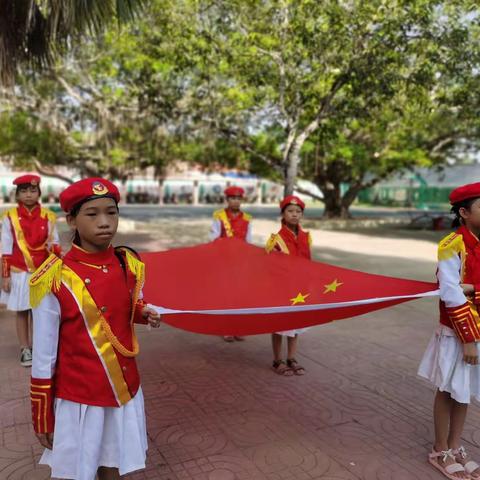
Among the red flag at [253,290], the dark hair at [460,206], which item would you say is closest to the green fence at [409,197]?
the red flag at [253,290]

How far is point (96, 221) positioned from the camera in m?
2.22

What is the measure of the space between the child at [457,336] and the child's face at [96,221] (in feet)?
5.96

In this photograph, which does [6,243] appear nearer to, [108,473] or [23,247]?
[23,247]

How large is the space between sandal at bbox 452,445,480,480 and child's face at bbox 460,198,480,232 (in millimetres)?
1375

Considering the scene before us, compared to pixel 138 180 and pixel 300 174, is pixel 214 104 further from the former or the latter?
pixel 138 180

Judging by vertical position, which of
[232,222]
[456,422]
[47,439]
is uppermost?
[232,222]

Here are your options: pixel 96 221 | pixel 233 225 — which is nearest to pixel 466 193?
pixel 96 221

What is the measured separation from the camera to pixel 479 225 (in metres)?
2.82

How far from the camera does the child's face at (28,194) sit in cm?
466

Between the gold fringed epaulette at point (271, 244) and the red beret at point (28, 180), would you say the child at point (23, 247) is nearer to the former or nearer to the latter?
the red beret at point (28, 180)

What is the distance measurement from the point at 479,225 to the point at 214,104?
34.2 ft

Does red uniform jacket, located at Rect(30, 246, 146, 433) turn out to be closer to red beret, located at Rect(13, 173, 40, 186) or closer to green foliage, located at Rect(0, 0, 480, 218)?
red beret, located at Rect(13, 173, 40, 186)

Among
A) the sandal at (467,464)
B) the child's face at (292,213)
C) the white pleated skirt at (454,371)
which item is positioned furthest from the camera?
the child's face at (292,213)

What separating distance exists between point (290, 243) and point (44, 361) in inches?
105
